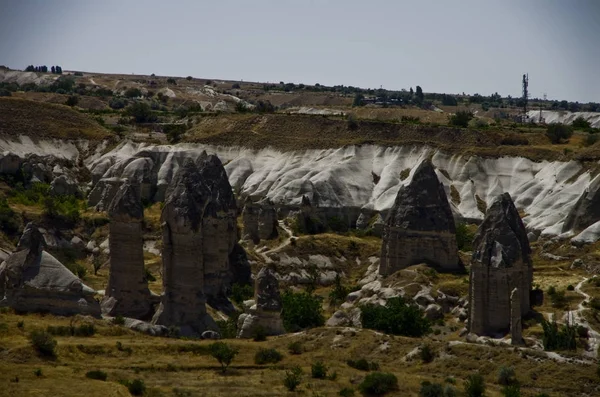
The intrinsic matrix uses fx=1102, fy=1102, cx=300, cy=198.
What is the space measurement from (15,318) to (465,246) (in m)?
36.5

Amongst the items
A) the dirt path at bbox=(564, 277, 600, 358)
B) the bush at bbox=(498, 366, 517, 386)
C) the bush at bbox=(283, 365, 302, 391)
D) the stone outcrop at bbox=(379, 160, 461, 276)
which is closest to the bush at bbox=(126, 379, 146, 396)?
the bush at bbox=(283, 365, 302, 391)

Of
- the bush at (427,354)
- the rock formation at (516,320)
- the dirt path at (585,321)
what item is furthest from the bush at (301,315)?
the dirt path at (585,321)

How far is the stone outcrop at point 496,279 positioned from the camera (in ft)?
167

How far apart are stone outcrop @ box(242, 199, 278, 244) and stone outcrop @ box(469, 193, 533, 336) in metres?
24.1

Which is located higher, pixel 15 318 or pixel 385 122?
pixel 385 122

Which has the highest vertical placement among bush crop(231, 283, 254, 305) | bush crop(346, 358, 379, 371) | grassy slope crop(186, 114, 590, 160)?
grassy slope crop(186, 114, 590, 160)

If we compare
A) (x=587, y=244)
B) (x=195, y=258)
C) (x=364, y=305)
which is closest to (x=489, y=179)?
(x=587, y=244)

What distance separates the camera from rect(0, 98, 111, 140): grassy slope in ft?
342

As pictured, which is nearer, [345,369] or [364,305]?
[345,369]

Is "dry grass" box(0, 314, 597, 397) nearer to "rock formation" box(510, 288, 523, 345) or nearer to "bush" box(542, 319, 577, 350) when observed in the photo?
"bush" box(542, 319, 577, 350)

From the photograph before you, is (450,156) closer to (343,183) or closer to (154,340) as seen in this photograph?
(343,183)

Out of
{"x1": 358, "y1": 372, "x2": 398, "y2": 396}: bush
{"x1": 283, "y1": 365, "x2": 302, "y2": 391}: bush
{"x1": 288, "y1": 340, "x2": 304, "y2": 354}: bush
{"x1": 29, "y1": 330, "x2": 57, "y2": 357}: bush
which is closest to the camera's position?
{"x1": 283, "y1": 365, "x2": 302, "y2": 391}: bush

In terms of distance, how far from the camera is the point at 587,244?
6600 centimetres

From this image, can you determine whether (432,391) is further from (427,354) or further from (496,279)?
(496,279)
